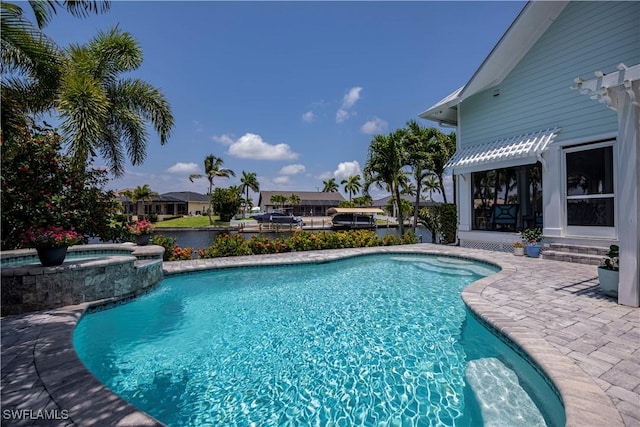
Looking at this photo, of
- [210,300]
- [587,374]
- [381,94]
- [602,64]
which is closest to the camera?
[587,374]

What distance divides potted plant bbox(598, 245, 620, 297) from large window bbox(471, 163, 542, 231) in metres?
5.76

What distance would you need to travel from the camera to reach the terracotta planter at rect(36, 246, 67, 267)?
18.4ft

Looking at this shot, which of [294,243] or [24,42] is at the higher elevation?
[24,42]

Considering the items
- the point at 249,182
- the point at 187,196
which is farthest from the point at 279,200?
the point at 187,196

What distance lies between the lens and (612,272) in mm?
5160

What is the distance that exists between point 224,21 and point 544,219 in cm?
1283

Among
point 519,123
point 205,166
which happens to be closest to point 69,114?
point 519,123

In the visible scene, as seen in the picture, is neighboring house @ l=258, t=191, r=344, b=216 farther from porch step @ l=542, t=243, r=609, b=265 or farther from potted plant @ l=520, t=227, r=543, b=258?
porch step @ l=542, t=243, r=609, b=265

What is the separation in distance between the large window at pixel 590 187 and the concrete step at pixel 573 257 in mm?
1061

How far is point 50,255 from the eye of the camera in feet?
18.6

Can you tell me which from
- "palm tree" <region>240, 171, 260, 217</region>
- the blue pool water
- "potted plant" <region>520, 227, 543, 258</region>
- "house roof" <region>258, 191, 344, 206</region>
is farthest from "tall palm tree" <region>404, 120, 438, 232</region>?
"palm tree" <region>240, 171, 260, 217</region>

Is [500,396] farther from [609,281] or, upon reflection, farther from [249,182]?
[249,182]

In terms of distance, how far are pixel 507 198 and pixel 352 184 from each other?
60.8m

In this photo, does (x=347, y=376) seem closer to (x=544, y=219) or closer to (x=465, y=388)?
(x=465, y=388)
